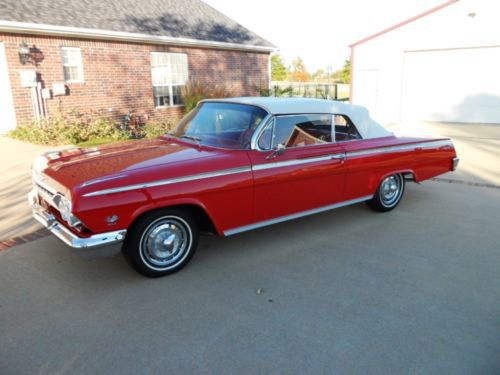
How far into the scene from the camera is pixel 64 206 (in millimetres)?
3705

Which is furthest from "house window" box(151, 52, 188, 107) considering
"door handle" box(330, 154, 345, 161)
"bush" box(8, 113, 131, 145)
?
"door handle" box(330, 154, 345, 161)

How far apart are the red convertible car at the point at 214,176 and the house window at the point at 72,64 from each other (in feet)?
28.1

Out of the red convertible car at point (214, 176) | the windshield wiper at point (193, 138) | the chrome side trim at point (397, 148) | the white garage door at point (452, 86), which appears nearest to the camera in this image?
the red convertible car at point (214, 176)

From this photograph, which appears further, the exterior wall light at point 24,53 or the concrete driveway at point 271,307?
the exterior wall light at point 24,53

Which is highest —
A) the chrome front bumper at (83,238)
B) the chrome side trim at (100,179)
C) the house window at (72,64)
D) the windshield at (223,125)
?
the house window at (72,64)

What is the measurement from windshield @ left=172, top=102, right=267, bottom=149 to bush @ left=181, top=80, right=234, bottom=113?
974 centimetres

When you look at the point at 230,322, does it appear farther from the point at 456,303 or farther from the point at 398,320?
the point at 456,303

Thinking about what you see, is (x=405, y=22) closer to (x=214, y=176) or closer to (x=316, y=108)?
(x=316, y=108)

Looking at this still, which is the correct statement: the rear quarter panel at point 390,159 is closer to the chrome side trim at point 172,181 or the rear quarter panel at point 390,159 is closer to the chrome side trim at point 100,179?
the chrome side trim at point 172,181

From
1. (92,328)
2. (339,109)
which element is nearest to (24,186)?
(92,328)

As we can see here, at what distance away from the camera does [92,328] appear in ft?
10.6

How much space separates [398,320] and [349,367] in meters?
0.74

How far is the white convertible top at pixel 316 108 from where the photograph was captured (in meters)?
4.73

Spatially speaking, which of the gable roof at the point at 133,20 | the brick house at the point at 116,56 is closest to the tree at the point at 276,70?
the gable roof at the point at 133,20
